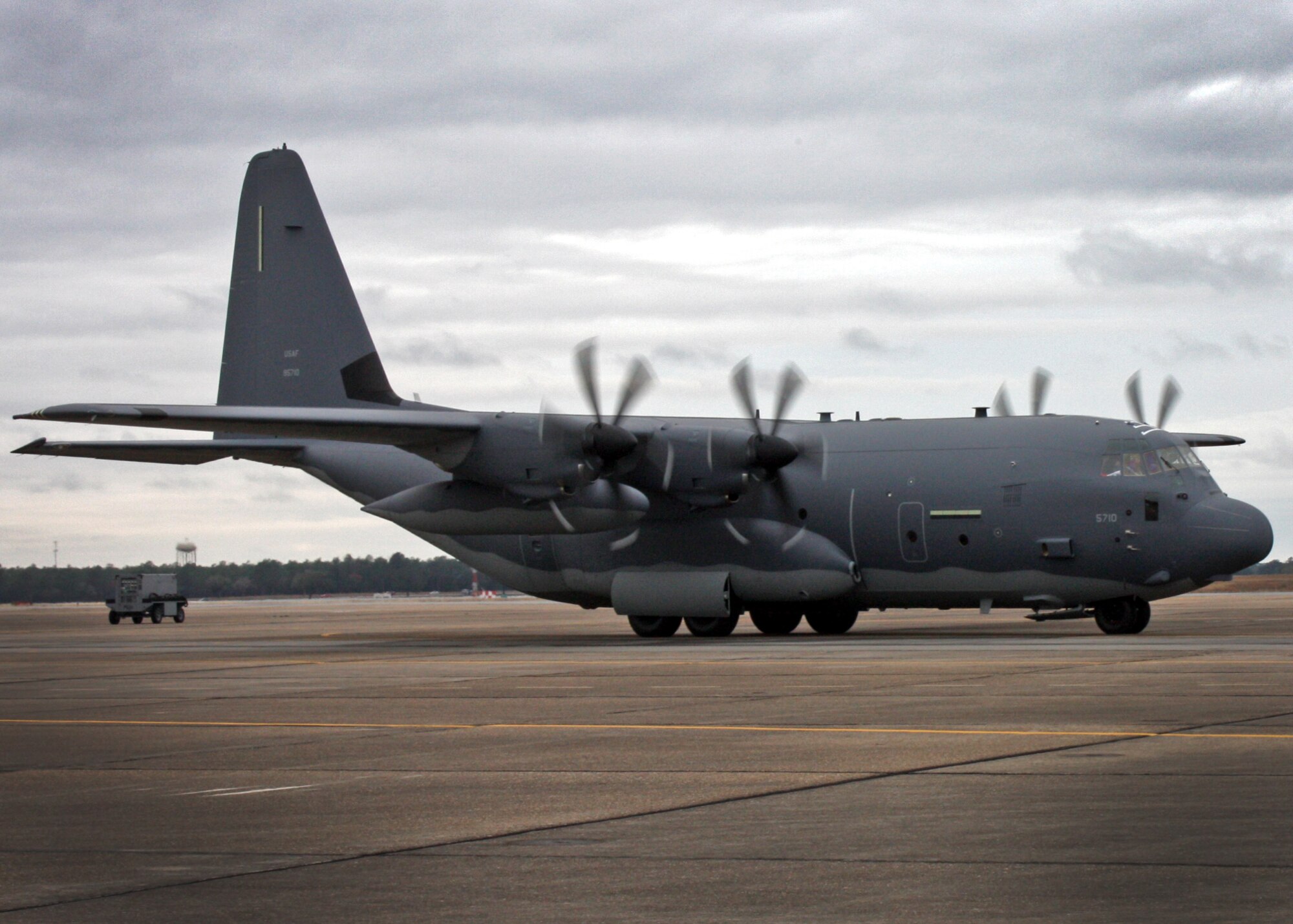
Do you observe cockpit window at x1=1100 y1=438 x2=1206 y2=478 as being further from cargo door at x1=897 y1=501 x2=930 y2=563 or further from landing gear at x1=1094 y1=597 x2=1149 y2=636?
cargo door at x1=897 y1=501 x2=930 y2=563

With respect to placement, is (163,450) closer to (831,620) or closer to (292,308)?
(292,308)

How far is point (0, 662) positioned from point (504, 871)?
23773mm

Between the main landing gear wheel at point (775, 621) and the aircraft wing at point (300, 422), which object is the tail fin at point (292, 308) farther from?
the main landing gear wheel at point (775, 621)

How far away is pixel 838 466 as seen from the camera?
34.7 metres

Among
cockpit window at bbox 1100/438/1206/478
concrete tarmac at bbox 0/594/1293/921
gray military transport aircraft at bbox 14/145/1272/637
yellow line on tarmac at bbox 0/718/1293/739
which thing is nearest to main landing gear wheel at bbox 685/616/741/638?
gray military transport aircraft at bbox 14/145/1272/637

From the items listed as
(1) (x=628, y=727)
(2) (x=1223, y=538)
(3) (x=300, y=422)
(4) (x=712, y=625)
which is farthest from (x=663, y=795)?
(4) (x=712, y=625)

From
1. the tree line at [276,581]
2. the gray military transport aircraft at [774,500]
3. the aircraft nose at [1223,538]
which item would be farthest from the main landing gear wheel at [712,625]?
the tree line at [276,581]

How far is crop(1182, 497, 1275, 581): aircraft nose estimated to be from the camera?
31.1 meters

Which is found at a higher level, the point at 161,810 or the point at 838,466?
the point at 838,466

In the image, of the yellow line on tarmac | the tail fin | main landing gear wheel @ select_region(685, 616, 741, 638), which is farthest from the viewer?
the tail fin

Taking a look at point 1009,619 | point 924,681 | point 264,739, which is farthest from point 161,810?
point 1009,619

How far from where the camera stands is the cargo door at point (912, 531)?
33188 millimetres

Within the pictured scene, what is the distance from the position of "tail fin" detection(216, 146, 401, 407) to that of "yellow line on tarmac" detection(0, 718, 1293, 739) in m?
24.9

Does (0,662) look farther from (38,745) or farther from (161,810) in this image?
(161,810)
